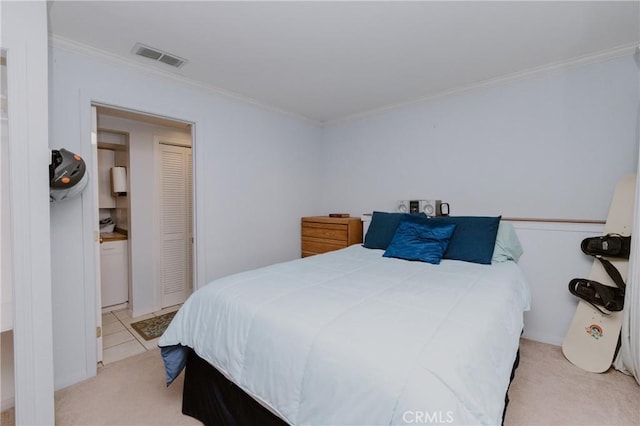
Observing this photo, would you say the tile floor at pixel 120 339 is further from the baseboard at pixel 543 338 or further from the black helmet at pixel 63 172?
the baseboard at pixel 543 338

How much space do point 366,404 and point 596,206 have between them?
2628 mm

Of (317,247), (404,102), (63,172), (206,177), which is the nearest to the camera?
(63,172)

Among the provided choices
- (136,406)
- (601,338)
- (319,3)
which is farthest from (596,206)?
(136,406)

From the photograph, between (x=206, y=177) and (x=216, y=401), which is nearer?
(x=216, y=401)

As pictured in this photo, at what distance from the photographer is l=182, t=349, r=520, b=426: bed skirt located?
4.49ft

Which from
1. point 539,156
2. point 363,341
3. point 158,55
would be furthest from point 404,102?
point 363,341

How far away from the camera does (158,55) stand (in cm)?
230

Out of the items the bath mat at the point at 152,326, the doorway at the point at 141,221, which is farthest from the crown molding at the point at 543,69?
the bath mat at the point at 152,326

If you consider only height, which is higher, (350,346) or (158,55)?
(158,55)

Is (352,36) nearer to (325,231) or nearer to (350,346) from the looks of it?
(350,346)

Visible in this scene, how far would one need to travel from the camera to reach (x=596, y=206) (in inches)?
93.1

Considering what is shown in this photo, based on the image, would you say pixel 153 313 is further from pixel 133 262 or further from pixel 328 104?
pixel 328 104

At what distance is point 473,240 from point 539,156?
1.00m

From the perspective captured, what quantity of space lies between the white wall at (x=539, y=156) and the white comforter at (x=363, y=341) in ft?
2.94
